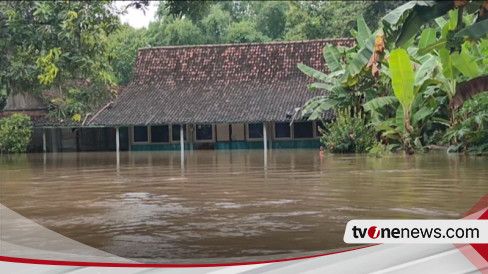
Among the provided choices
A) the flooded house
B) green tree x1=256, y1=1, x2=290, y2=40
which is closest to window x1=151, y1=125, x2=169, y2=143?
the flooded house

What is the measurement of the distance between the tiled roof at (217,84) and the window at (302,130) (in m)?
1.32

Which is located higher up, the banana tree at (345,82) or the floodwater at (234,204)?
the banana tree at (345,82)

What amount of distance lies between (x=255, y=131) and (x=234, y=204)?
20401 millimetres

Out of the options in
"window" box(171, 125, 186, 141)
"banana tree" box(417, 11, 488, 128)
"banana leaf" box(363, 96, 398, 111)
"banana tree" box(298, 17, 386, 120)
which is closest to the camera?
"banana tree" box(417, 11, 488, 128)

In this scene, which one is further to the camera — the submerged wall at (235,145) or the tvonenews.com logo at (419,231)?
the submerged wall at (235,145)

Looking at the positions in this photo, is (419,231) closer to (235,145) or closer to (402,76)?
(402,76)

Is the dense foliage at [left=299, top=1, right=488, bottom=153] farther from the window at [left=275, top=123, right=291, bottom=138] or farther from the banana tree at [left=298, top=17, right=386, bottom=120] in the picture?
the window at [left=275, top=123, right=291, bottom=138]

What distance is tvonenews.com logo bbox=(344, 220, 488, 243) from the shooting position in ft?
10.1

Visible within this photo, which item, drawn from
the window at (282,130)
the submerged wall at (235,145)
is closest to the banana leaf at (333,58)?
the submerged wall at (235,145)

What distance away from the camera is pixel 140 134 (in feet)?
94.1

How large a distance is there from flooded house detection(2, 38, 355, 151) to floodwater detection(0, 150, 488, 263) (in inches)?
517

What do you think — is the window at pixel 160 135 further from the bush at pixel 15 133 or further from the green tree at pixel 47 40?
the green tree at pixel 47 40

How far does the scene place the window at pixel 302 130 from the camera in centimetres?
2714

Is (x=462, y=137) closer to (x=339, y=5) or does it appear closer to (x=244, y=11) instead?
(x=339, y=5)
